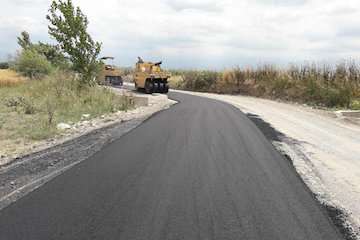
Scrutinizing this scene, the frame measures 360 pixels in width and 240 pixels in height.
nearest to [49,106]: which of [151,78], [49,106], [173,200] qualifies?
[49,106]

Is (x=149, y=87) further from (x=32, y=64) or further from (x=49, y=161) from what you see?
(x=49, y=161)

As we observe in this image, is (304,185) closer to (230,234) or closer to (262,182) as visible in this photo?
(262,182)

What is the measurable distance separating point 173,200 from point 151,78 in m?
31.3

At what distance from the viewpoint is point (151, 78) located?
38.3 meters

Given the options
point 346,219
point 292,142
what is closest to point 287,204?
point 346,219

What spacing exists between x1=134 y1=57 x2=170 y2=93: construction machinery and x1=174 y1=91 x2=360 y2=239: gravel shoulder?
57.8 feet

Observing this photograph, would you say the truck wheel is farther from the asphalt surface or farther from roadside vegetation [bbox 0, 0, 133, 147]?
the asphalt surface

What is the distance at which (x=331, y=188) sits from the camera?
8.66 meters

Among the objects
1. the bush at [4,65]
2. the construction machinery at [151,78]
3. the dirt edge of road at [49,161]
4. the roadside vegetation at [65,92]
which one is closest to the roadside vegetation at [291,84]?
the construction machinery at [151,78]

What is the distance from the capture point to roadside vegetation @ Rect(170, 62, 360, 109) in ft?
92.0

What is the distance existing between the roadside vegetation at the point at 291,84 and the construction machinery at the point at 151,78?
615 centimetres

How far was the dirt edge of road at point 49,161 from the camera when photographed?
8.32 m

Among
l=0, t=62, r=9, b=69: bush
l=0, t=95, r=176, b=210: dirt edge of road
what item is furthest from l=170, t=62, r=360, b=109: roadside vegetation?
l=0, t=62, r=9, b=69: bush

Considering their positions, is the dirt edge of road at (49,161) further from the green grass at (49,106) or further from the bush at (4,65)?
the bush at (4,65)
